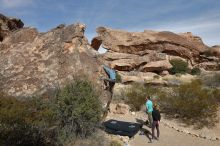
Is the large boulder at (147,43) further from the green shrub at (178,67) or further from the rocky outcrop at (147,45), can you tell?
the green shrub at (178,67)

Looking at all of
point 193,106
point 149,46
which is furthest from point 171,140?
point 149,46

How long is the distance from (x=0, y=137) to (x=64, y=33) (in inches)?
128

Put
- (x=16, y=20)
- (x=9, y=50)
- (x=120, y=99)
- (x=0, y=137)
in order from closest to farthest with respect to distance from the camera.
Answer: (x=0, y=137)
(x=9, y=50)
(x=16, y=20)
(x=120, y=99)

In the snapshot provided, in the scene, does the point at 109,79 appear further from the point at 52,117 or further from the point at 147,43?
the point at 147,43

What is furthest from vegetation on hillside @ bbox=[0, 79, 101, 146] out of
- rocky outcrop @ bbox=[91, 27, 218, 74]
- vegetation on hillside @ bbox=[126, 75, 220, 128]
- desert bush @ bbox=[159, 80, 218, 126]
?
rocky outcrop @ bbox=[91, 27, 218, 74]

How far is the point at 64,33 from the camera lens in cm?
869

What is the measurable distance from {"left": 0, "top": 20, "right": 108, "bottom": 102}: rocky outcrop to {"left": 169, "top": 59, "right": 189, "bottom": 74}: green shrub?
30742 millimetres

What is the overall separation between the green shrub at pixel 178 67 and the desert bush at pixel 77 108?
3097 centimetres

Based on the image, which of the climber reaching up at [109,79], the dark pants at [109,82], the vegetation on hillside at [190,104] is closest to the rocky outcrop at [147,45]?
the vegetation on hillside at [190,104]

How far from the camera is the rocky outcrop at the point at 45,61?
7.88 meters

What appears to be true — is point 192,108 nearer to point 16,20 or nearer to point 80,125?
point 80,125

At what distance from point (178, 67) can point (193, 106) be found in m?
24.9

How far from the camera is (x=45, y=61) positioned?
8.20m

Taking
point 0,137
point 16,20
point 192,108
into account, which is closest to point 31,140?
point 0,137
